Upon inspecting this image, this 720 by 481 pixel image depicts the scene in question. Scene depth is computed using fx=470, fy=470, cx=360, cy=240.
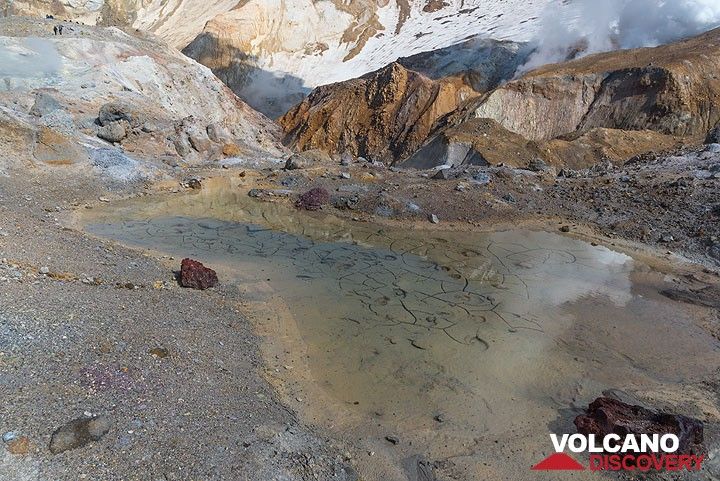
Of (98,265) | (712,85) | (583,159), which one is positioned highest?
(712,85)

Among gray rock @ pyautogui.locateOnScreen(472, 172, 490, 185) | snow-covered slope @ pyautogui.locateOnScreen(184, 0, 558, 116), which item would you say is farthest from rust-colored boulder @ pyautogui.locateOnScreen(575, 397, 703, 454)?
snow-covered slope @ pyautogui.locateOnScreen(184, 0, 558, 116)

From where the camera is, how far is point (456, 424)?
5.92m

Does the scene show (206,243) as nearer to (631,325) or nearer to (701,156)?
(631,325)

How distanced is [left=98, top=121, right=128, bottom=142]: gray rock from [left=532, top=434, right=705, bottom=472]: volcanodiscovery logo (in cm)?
2046

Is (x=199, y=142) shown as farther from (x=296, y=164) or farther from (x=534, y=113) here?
(x=534, y=113)

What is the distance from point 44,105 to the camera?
62.8 ft

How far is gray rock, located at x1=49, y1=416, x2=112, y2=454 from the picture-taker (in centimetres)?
420

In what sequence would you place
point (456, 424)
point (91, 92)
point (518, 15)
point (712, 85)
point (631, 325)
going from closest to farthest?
point (456, 424)
point (631, 325)
point (91, 92)
point (712, 85)
point (518, 15)

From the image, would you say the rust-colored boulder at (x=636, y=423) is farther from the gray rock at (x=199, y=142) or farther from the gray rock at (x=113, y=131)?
the gray rock at (x=199, y=142)

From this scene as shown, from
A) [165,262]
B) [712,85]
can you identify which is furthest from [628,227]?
[712,85]

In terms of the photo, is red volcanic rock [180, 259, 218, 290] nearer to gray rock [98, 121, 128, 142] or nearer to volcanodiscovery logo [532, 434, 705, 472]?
volcanodiscovery logo [532, 434, 705, 472]

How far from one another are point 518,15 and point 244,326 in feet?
188

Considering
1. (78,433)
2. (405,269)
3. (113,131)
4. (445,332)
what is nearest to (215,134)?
(113,131)

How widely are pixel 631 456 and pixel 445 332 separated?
11.2ft
